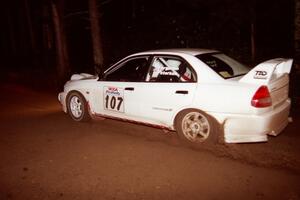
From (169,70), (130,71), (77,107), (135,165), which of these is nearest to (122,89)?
(130,71)

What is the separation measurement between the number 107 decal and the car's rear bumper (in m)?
2.12

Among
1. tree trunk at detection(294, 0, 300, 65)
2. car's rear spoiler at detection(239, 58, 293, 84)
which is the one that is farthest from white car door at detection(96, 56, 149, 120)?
tree trunk at detection(294, 0, 300, 65)

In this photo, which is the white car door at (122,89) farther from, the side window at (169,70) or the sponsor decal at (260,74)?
the sponsor decal at (260,74)

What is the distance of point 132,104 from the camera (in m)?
6.89

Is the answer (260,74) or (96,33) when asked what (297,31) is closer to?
(260,74)

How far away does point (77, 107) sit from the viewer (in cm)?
814

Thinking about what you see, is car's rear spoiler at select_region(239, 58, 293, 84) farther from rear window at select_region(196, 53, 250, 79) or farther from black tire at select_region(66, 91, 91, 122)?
black tire at select_region(66, 91, 91, 122)

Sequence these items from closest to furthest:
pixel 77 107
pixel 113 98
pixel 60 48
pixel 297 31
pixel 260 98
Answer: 1. pixel 260 98
2. pixel 113 98
3. pixel 77 107
4. pixel 297 31
5. pixel 60 48

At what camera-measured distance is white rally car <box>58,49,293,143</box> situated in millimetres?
5590

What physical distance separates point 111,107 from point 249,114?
276 cm

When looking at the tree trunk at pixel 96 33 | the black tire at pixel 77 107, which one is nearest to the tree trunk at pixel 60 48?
the tree trunk at pixel 96 33

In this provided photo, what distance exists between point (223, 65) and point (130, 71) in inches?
73.6

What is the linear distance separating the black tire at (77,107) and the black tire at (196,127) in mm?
2355

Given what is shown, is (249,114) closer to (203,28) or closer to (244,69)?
(244,69)
